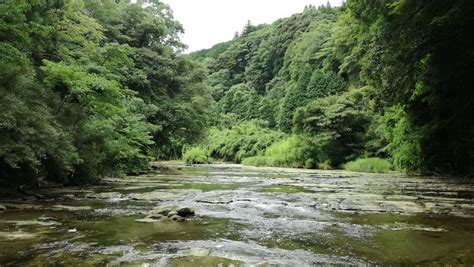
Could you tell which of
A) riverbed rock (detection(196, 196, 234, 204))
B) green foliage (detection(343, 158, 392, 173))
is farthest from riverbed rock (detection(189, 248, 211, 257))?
green foliage (detection(343, 158, 392, 173))

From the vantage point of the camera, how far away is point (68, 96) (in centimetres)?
1282

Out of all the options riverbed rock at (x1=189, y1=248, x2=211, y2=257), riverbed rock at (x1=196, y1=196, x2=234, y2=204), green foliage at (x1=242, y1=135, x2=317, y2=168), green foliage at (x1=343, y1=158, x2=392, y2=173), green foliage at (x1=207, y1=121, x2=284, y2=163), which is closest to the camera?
riverbed rock at (x1=189, y1=248, x2=211, y2=257)

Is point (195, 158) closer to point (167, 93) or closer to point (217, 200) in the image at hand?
point (167, 93)

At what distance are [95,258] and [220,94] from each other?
88.0 m

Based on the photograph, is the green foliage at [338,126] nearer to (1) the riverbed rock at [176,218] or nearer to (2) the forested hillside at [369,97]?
(2) the forested hillside at [369,97]

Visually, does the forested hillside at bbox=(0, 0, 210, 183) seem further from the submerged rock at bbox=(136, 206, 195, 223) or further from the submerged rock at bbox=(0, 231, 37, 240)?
the submerged rock at bbox=(136, 206, 195, 223)

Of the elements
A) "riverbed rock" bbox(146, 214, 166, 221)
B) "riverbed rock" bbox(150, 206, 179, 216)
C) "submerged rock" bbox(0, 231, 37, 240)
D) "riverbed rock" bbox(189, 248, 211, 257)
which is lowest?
"riverbed rock" bbox(189, 248, 211, 257)

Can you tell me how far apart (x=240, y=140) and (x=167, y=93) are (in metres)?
27.9

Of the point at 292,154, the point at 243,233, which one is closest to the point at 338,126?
the point at 292,154

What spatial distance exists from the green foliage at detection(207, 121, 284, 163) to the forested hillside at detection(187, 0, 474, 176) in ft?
0.52

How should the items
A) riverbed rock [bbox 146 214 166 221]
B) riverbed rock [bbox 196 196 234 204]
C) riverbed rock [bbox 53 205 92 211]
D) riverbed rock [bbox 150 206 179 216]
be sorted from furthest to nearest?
riverbed rock [bbox 196 196 234 204]
riverbed rock [bbox 53 205 92 211]
riverbed rock [bbox 150 206 179 216]
riverbed rock [bbox 146 214 166 221]

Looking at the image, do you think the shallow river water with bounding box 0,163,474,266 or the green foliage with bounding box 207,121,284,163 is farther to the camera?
the green foliage with bounding box 207,121,284,163

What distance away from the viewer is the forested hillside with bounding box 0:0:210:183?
9102mm

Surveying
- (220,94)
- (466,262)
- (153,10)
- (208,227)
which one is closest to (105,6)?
(153,10)
